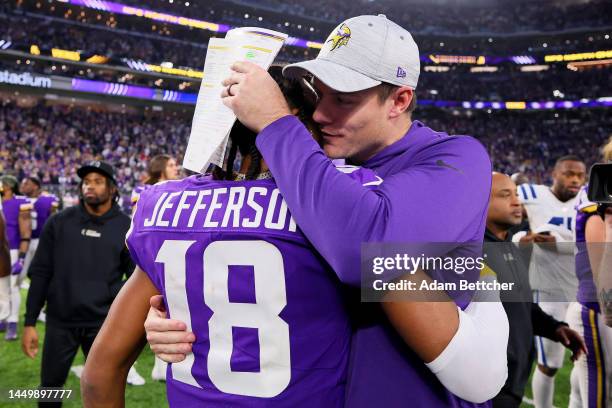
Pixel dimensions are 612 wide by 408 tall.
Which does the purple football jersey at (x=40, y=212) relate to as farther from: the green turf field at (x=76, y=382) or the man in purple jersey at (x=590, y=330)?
the man in purple jersey at (x=590, y=330)

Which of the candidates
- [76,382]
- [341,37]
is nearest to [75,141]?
[76,382]

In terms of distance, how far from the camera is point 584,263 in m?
3.07

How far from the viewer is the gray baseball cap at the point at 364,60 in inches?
52.6

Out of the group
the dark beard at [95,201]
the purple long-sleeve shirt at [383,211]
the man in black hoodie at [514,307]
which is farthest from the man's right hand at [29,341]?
the purple long-sleeve shirt at [383,211]

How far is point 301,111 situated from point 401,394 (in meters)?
0.75

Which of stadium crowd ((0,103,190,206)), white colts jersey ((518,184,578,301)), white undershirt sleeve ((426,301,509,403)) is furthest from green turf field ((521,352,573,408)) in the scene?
stadium crowd ((0,103,190,206))

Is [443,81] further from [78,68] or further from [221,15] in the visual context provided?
[78,68]

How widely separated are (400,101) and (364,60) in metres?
0.16

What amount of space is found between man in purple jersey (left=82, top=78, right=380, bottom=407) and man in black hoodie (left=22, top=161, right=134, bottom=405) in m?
3.03

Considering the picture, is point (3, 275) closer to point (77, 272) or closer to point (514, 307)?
point (77, 272)

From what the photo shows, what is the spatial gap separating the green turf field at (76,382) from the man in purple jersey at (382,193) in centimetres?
400

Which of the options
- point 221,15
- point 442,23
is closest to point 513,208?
point 221,15

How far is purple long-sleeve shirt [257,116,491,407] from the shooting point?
1.05m

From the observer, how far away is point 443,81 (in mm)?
42906
